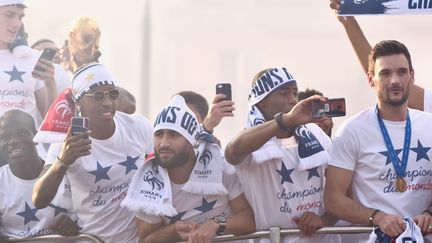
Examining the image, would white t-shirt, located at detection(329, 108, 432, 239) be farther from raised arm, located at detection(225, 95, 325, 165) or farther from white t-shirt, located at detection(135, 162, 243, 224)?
white t-shirt, located at detection(135, 162, 243, 224)

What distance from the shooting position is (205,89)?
8.57 meters

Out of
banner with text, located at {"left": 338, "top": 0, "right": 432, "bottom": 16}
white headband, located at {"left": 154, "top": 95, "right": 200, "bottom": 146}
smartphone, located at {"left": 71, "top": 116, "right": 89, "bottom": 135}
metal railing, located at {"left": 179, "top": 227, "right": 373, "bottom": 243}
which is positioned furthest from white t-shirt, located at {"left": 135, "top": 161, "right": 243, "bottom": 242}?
banner with text, located at {"left": 338, "top": 0, "right": 432, "bottom": 16}

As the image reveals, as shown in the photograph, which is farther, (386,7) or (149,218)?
(386,7)

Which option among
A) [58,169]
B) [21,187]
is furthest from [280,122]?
[21,187]

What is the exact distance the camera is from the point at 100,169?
6.15 metres

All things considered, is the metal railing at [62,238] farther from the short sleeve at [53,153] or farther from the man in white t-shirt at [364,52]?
the man in white t-shirt at [364,52]

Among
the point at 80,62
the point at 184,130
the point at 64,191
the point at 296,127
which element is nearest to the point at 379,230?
the point at 296,127

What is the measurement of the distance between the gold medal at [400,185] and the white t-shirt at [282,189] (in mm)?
496

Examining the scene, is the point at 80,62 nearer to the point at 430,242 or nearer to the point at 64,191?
the point at 64,191

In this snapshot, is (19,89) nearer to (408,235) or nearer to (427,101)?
(427,101)

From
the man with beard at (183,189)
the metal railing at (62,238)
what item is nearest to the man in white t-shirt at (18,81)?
the metal railing at (62,238)

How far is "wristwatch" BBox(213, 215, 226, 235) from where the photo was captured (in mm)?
5793

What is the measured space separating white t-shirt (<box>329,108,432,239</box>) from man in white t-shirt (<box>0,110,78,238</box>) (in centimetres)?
165

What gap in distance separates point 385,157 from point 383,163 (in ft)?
0.11
